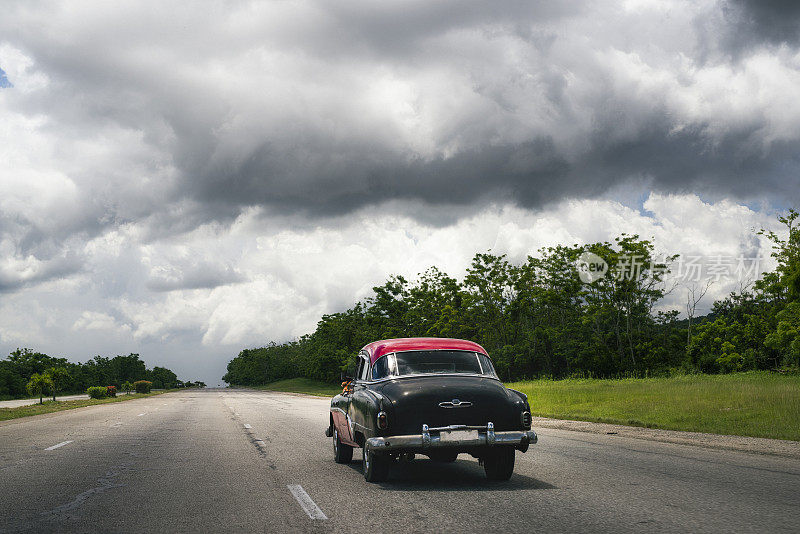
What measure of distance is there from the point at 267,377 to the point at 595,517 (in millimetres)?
170429

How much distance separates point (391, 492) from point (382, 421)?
824mm

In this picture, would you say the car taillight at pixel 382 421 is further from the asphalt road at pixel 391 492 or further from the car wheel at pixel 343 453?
the car wheel at pixel 343 453

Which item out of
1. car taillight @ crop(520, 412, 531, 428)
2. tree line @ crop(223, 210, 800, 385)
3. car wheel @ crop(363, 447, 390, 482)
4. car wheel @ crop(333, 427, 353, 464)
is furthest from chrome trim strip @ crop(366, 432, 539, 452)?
tree line @ crop(223, 210, 800, 385)

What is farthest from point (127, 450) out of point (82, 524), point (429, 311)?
point (429, 311)

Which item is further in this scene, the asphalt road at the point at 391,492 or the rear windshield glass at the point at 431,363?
the rear windshield glass at the point at 431,363

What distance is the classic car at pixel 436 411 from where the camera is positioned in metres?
8.02

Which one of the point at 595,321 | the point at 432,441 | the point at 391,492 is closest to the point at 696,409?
the point at 432,441

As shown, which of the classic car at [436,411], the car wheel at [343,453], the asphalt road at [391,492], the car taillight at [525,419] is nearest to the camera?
the asphalt road at [391,492]

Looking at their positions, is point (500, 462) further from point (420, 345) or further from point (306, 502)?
point (306, 502)

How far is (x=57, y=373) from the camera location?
60938mm

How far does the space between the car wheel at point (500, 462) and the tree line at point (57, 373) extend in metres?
59.1

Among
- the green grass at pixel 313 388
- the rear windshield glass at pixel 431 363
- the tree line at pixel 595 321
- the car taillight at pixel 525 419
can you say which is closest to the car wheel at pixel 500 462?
the car taillight at pixel 525 419

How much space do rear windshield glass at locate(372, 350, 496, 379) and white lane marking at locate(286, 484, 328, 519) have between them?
1.96 m

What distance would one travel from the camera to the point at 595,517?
6191 mm
